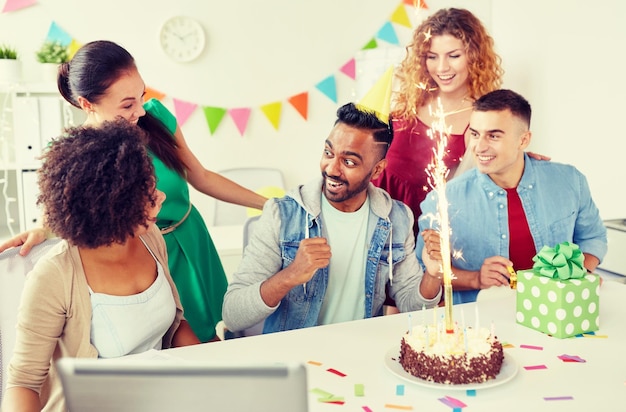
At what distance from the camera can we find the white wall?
10.7ft

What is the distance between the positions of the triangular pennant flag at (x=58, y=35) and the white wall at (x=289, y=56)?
0.09 ft

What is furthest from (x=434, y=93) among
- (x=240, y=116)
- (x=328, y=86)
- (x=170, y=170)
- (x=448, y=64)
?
(x=240, y=116)

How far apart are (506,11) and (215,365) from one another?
357cm

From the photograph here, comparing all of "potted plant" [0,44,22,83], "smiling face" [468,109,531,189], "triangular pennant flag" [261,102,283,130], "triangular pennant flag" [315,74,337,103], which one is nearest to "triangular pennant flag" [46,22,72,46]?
"potted plant" [0,44,22,83]

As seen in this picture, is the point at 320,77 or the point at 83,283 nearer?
the point at 83,283

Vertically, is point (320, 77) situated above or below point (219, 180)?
above

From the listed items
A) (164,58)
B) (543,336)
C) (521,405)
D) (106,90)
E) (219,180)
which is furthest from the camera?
(164,58)

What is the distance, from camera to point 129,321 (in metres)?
1.37

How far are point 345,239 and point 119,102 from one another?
27.5 inches

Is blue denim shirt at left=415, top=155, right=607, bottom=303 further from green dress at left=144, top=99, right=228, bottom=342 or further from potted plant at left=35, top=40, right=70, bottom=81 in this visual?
potted plant at left=35, top=40, right=70, bottom=81

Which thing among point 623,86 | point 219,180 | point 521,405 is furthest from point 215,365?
point 623,86

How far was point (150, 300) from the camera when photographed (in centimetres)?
143

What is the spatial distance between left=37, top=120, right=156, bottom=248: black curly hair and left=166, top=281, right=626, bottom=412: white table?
272mm

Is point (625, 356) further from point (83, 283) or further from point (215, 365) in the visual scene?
point (83, 283)
